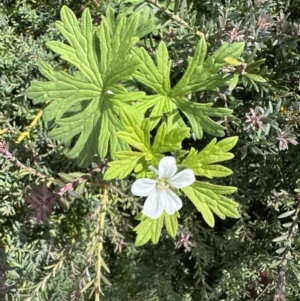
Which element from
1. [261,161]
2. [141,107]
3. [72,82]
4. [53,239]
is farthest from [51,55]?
[261,161]

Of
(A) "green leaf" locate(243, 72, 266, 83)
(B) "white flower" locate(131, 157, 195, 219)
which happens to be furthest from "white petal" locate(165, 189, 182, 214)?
(A) "green leaf" locate(243, 72, 266, 83)

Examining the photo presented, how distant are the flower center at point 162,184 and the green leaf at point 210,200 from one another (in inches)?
5.0

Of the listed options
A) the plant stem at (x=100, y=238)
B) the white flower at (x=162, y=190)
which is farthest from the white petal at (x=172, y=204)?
the plant stem at (x=100, y=238)

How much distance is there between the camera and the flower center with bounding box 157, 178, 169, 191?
115cm

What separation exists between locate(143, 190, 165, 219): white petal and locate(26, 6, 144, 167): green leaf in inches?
10.0

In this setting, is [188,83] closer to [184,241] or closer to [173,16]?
[173,16]

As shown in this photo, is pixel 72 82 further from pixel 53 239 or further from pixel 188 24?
pixel 53 239

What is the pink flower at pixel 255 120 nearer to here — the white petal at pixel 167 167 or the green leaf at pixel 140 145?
the green leaf at pixel 140 145

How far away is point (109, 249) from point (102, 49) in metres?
1.00

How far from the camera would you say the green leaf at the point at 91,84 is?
1340mm

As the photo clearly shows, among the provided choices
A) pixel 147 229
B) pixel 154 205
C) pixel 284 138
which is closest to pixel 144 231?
pixel 147 229

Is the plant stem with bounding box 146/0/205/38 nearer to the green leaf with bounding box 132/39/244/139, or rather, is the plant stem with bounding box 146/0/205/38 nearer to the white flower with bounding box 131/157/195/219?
the green leaf with bounding box 132/39/244/139

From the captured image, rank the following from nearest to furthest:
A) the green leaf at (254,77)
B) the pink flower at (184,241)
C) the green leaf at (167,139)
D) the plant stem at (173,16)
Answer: the green leaf at (167,139), the green leaf at (254,77), the plant stem at (173,16), the pink flower at (184,241)

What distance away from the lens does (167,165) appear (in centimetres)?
111
